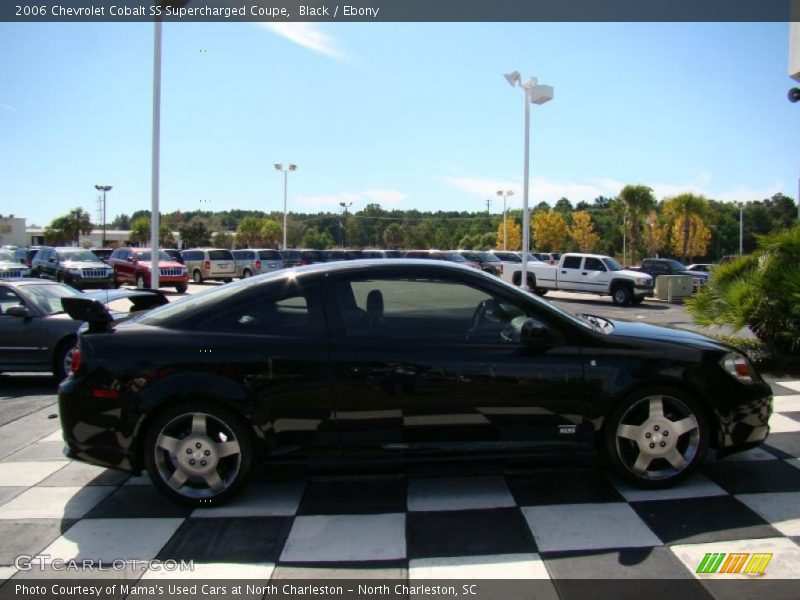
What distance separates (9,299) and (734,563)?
329 inches

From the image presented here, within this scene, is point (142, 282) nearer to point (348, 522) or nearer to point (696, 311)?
point (696, 311)

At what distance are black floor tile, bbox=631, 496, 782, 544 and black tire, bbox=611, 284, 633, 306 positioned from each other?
64.4 feet

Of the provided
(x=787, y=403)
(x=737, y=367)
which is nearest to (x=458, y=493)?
(x=737, y=367)

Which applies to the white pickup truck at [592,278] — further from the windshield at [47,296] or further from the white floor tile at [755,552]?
the white floor tile at [755,552]

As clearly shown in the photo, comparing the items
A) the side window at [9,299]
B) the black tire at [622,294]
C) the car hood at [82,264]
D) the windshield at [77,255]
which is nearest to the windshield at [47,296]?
the side window at [9,299]

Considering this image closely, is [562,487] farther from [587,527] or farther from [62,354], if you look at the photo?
[62,354]

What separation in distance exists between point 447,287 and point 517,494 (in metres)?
1.39

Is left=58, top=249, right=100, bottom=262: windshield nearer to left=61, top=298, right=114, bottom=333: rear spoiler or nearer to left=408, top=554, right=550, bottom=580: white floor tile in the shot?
left=61, top=298, right=114, bottom=333: rear spoiler

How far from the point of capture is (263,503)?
3.91m

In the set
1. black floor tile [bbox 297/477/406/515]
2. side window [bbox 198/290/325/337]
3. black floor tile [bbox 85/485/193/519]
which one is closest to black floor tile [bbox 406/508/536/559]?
black floor tile [bbox 297/477/406/515]

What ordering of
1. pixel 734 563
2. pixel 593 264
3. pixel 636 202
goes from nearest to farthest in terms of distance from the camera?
pixel 734 563 → pixel 593 264 → pixel 636 202

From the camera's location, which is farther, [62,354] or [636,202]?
[636,202]

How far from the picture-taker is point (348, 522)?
3625mm

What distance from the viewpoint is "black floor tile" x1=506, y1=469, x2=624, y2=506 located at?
387 centimetres
